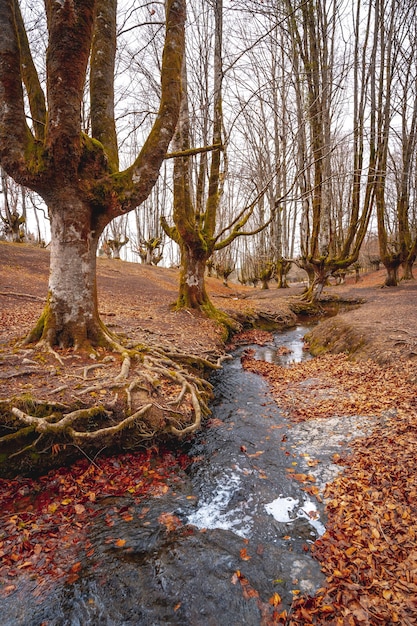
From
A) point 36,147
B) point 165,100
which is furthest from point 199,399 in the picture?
point 165,100

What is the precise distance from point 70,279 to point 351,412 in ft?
17.0

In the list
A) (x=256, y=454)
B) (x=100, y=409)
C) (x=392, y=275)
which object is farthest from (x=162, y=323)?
(x=392, y=275)

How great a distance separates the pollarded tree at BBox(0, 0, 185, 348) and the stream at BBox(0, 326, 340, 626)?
3.03m

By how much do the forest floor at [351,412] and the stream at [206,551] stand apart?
0.19m

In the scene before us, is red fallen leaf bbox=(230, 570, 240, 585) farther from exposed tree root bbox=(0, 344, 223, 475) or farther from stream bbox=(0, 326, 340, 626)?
exposed tree root bbox=(0, 344, 223, 475)

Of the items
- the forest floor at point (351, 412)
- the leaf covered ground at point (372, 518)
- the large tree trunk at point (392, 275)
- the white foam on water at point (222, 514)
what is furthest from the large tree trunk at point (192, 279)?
the large tree trunk at point (392, 275)

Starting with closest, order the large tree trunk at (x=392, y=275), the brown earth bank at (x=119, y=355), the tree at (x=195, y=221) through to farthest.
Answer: the brown earth bank at (x=119, y=355) → the tree at (x=195, y=221) → the large tree trunk at (x=392, y=275)

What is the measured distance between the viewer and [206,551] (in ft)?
9.86

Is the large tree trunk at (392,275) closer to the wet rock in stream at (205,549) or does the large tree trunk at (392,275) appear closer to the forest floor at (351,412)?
the forest floor at (351,412)

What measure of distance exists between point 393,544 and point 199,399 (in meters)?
3.48

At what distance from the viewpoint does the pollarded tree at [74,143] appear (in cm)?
442

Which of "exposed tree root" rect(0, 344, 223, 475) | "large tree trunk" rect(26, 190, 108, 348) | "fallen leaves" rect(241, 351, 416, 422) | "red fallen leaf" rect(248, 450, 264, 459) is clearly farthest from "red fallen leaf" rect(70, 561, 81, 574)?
"fallen leaves" rect(241, 351, 416, 422)

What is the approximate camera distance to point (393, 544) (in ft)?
8.89

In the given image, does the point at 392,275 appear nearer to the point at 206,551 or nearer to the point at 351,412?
the point at 351,412
